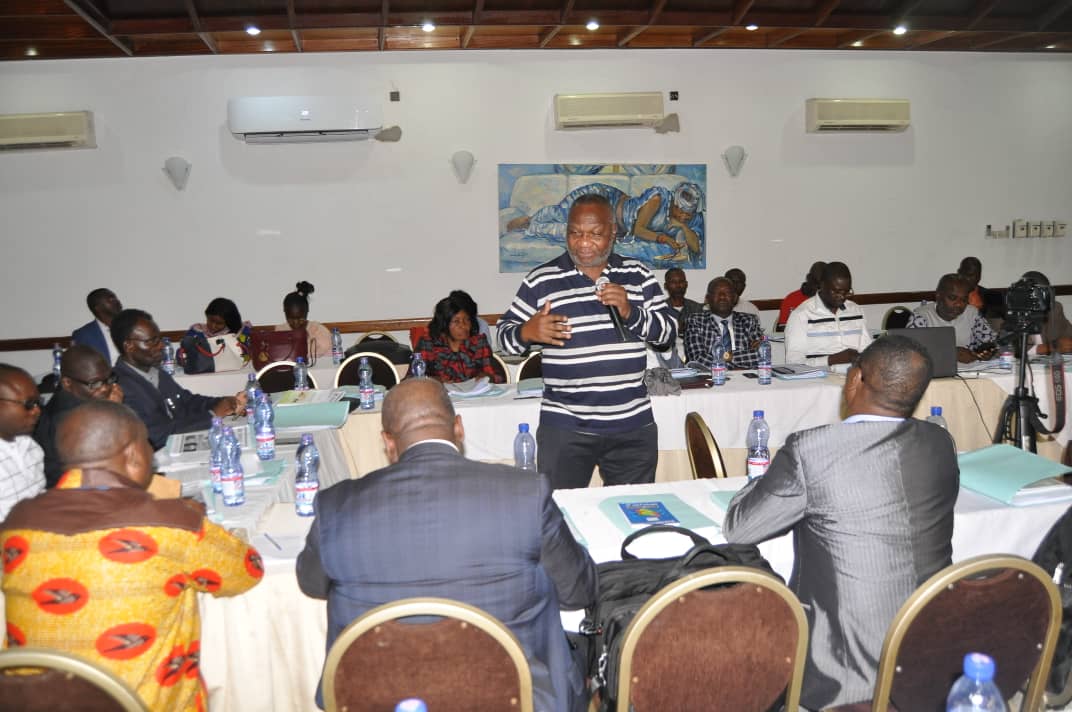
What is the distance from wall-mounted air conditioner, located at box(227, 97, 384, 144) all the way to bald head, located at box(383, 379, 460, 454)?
20.5 ft

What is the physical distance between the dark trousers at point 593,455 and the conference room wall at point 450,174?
525 centimetres

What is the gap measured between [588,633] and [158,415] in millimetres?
2601

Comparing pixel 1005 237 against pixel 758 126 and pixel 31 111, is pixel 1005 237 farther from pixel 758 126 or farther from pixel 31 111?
pixel 31 111

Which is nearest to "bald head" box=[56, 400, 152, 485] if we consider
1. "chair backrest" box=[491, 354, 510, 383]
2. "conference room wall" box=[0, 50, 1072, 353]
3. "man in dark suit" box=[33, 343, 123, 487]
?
"man in dark suit" box=[33, 343, 123, 487]

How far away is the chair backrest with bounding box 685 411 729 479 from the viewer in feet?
10.5

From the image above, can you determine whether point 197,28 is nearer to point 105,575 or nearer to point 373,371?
point 373,371

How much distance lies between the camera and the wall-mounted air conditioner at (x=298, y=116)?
7523 mm

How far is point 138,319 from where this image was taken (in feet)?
→ 12.5

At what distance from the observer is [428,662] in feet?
5.35

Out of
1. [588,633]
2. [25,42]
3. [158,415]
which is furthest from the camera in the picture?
[25,42]

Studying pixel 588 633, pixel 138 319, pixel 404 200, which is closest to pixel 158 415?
pixel 138 319

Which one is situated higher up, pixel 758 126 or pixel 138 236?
pixel 758 126

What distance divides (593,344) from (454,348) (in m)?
2.22

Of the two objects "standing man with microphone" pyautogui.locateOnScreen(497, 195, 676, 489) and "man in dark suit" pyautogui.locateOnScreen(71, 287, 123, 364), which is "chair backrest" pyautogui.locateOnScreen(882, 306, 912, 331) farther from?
"man in dark suit" pyautogui.locateOnScreen(71, 287, 123, 364)
